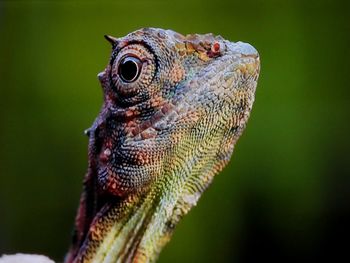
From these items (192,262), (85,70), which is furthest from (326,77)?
(85,70)

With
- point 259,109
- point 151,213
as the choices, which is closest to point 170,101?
point 151,213

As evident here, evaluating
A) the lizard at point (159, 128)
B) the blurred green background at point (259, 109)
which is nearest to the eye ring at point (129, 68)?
the lizard at point (159, 128)

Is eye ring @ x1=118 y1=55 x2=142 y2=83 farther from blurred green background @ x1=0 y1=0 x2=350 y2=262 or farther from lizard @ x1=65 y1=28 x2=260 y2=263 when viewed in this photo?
blurred green background @ x1=0 y1=0 x2=350 y2=262

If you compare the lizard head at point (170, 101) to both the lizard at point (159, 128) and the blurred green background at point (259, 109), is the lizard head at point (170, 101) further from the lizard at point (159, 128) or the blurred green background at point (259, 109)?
the blurred green background at point (259, 109)

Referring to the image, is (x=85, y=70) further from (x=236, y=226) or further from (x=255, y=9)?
(x=236, y=226)

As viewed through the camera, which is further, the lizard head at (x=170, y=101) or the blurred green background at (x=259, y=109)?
the blurred green background at (x=259, y=109)

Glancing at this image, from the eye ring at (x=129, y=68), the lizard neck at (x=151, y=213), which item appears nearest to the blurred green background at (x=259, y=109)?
the lizard neck at (x=151, y=213)

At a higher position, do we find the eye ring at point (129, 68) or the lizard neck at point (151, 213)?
the eye ring at point (129, 68)

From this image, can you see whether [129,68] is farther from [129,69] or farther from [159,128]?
[159,128]
